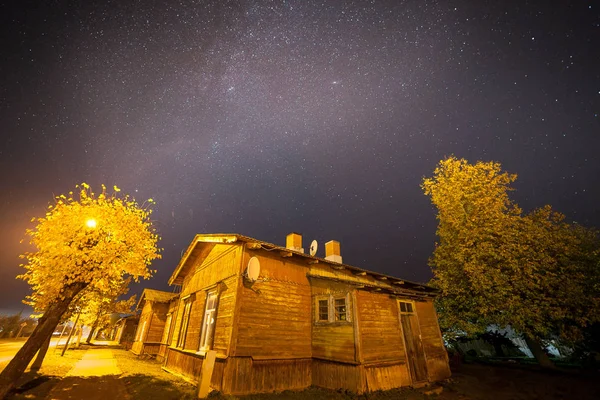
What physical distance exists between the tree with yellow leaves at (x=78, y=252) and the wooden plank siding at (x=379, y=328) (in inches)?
437

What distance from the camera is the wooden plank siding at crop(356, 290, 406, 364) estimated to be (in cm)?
1081

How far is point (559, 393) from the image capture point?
11.7 meters

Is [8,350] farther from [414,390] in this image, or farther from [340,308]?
[414,390]

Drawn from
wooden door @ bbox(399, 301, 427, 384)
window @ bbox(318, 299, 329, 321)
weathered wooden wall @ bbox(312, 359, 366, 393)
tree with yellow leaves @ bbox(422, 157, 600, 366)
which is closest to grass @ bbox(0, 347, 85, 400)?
weathered wooden wall @ bbox(312, 359, 366, 393)

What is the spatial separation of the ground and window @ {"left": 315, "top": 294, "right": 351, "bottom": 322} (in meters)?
2.69

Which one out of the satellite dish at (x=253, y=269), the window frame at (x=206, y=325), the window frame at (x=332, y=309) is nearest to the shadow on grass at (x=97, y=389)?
the window frame at (x=206, y=325)

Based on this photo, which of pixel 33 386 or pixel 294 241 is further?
pixel 294 241

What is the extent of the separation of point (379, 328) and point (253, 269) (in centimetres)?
642

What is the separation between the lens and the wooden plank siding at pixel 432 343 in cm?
1332

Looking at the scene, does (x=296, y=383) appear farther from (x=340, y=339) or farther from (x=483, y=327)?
(x=483, y=327)

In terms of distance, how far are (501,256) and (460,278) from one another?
345 centimetres

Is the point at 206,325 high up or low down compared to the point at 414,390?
up

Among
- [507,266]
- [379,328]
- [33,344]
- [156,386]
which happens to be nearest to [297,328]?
[379,328]

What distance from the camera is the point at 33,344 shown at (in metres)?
9.79
